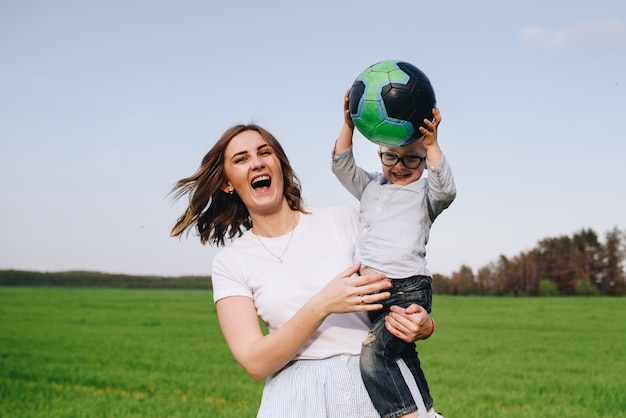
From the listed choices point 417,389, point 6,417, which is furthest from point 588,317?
point 417,389

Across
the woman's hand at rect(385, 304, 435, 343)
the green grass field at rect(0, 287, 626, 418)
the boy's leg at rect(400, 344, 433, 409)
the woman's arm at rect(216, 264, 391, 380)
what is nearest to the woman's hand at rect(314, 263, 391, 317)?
the woman's arm at rect(216, 264, 391, 380)

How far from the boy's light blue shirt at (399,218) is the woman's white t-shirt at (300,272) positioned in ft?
0.45

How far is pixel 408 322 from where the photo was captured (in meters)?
3.21

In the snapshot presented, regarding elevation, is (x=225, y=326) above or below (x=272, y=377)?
above

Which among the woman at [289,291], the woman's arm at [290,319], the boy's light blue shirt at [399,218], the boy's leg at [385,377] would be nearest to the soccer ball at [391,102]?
the boy's light blue shirt at [399,218]

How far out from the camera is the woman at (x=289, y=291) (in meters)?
3.21

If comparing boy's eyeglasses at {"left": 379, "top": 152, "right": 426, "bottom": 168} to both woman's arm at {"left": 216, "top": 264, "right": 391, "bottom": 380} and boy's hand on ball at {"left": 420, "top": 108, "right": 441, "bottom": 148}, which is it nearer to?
boy's hand on ball at {"left": 420, "top": 108, "right": 441, "bottom": 148}

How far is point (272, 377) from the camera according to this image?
353cm

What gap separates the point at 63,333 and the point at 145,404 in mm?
16274

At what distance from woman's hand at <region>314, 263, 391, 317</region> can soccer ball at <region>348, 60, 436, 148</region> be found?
762mm

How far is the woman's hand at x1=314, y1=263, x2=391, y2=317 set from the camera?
3.07 m

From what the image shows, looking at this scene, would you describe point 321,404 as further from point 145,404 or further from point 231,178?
point 145,404

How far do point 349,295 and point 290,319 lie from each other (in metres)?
0.33

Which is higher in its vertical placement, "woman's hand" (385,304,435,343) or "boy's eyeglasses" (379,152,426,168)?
"boy's eyeglasses" (379,152,426,168)
